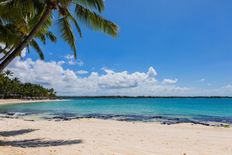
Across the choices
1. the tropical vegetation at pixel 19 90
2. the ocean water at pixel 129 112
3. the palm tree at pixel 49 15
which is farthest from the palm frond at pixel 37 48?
the tropical vegetation at pixel 19 90

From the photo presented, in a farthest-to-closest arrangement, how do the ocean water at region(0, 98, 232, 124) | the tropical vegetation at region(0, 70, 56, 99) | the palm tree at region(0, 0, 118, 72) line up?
the tropical vegetation at region(0, 70, 56, 99) < the ocean water at region(0, 98, 232, 124) < the palm tree at region(0, 0, 118, 72)

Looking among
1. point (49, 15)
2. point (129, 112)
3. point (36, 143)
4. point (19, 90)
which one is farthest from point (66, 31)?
point (19, 90)

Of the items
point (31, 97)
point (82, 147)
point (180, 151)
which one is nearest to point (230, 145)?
point (180, 151)

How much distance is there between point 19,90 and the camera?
10556 cm

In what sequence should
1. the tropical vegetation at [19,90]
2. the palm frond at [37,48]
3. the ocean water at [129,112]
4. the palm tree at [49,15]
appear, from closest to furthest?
the palm tree at [49,15], the palm frond at [37,48], the ocean water at [129,112], the tropical vegetation at [19,90]

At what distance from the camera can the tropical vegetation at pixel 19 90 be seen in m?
91.4

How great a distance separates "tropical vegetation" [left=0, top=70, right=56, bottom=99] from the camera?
9136 centimetres

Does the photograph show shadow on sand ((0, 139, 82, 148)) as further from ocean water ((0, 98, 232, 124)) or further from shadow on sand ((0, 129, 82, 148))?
ocean water ((0, 98, 232, 124))

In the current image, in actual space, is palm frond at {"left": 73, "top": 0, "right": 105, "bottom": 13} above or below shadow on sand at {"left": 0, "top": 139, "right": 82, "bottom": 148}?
above

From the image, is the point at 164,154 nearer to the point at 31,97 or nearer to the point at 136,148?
the point at 136,148

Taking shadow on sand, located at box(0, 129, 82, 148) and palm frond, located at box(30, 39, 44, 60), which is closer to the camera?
shadow on sand, located at box(0, 129, 82, 148)

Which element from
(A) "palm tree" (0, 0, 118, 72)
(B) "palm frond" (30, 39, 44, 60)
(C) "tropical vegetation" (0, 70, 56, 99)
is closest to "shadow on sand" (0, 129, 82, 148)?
(A) "palm tree" (0, 0, 118, 72)

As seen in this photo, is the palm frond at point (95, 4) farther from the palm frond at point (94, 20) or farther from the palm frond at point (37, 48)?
the palm frond at point (37, 48)

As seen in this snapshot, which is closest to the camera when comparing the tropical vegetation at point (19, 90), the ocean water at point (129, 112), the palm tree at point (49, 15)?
the palm tree at point (49, 15)
